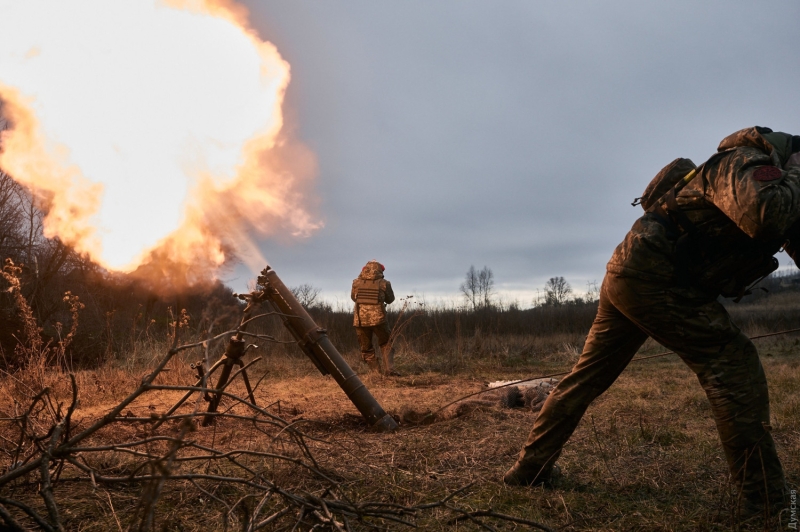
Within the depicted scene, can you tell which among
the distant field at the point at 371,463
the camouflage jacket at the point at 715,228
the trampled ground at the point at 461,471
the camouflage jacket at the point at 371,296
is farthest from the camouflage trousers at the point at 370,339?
the camouflage jacket at the point at 715,228

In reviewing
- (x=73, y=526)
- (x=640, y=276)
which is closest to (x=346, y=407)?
(x=73, y=526)

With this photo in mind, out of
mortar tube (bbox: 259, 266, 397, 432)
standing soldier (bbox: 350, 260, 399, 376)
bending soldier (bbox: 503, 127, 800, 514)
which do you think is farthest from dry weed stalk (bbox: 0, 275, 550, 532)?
standing soldier (bbox: 350, 260, 399, 376)

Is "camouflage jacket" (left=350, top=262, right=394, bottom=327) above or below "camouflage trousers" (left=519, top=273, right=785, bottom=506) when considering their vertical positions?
above

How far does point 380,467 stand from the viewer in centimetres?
356

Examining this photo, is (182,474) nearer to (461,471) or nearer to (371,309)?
(461,471)

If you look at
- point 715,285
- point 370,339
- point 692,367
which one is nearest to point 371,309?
point 370,339

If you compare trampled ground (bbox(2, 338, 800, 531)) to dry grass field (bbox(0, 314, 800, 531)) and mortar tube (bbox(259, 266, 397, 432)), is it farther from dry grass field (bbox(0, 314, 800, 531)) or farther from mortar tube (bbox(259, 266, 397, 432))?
mortar tube (bbox(259, 266, 397, 432))

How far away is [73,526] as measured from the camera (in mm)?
2436

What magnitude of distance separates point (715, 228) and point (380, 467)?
8.41 feet

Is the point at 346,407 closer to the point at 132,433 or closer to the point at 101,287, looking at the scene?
the point at 132,433

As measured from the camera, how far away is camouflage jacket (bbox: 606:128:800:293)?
2426 millimetres

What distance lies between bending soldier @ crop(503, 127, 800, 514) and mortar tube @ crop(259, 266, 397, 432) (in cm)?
231

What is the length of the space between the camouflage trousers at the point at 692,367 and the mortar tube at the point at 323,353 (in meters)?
2.22

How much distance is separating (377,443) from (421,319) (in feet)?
44.0
